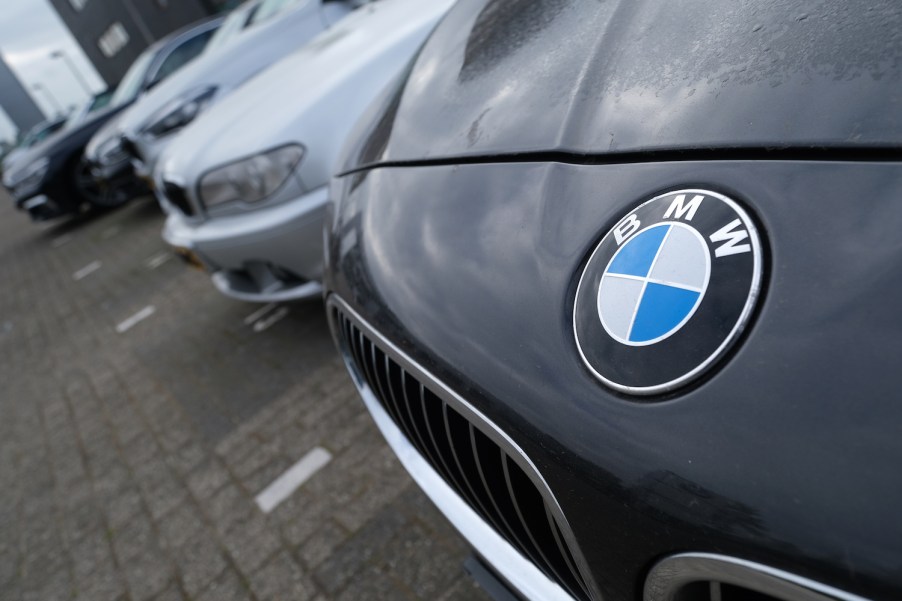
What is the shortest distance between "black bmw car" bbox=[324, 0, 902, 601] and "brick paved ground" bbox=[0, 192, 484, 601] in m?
1.02

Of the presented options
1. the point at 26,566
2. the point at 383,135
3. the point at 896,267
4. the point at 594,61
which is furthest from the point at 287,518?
the point at 896,267

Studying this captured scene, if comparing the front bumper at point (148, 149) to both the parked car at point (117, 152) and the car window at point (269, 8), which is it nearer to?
the parked car at point (117, 152)

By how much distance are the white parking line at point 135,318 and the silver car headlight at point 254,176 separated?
2422 mm

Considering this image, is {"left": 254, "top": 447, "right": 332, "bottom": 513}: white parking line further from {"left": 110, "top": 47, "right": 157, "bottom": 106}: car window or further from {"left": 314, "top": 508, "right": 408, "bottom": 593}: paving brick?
{"left": 110, "top": 47, "right": 157, "bottom": 106}: car window

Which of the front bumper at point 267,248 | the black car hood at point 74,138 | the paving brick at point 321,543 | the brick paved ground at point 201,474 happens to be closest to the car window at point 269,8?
the brick paved ground at point 201,474

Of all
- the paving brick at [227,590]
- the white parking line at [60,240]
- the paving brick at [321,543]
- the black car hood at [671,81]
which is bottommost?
the paving brick at [321,543]

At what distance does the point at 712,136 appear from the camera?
0.68m

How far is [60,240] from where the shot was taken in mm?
9281

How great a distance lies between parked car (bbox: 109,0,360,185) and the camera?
4.62 m

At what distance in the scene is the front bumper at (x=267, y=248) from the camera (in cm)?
238

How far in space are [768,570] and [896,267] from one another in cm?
28

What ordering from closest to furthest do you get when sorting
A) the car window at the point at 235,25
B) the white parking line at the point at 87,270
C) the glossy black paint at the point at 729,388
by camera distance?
1. the glossy black paint at the point at 729,388
2. the car window at the point at 235,25
3. the white parking line at the point at 87,270

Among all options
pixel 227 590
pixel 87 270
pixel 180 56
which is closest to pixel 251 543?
pixel 227 590

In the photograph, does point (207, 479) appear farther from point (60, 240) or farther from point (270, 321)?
point (60, 240)
